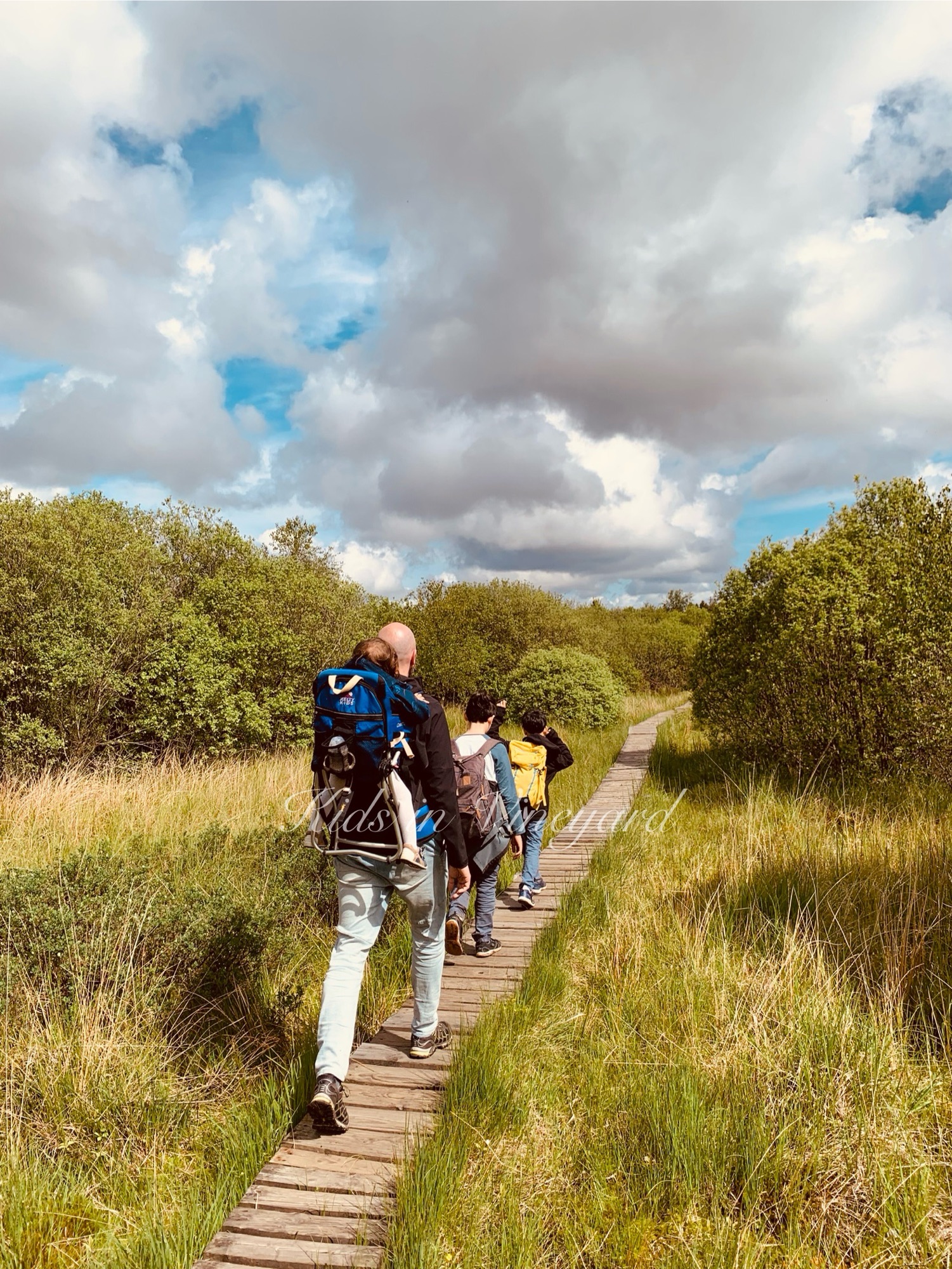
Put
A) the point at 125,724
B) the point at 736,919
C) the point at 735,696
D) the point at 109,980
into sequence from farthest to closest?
1. the point at 125,724
2. the point at 735,696
3. the point at 736,919
4. the point at 109,980

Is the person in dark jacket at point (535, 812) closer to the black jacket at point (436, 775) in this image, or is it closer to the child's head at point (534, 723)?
the child's head at point (534, 723)

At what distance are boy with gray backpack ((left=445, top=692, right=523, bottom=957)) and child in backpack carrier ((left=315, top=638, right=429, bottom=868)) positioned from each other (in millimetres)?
1382

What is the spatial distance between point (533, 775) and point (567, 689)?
41.4ft

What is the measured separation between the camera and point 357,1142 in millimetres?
2820

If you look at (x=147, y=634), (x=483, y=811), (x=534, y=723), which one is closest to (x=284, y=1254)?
(x=483, y=811)

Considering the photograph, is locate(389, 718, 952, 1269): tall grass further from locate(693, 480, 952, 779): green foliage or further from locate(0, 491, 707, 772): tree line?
locate(0, 491, 707, 772): tree line

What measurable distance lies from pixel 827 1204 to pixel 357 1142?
1.74 meters

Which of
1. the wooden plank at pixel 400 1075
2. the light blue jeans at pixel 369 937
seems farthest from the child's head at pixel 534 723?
the wooden plank at pixel 400 1075

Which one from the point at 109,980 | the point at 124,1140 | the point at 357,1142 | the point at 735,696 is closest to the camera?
the point at 357,1142

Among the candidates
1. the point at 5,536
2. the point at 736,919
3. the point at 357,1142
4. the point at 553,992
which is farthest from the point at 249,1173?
the point at 5,536

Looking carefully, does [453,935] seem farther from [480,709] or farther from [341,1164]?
[341,1164]

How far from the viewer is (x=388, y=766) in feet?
10.2

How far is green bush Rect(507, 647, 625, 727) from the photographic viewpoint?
18.2m

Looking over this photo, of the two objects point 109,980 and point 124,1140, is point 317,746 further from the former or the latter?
point 109,980
